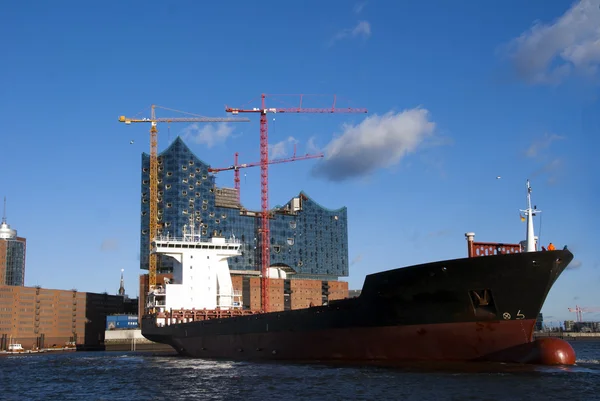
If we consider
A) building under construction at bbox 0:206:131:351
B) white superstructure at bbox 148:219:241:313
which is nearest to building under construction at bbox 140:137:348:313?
building under construction at bbox 0:206:131:351

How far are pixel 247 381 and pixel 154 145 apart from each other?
2408 inches

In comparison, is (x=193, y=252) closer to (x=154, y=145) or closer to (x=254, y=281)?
(x=154, y=145)

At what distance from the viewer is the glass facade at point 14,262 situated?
429 ft

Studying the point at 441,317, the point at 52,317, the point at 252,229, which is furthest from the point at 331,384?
the point at 252,229

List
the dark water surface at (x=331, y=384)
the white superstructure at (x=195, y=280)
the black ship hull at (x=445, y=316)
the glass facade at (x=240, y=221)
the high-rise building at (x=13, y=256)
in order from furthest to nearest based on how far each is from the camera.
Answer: the high-rise building at (x=13, y=256) < the glass facade at (x=240, y=221) < the white superstructure at (x=195, y=280) < the black ship hull at (x=445, y=316) < the dark water surface at (x=331, y=384)

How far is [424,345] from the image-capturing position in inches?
853

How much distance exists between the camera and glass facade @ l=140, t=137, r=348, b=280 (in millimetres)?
94250

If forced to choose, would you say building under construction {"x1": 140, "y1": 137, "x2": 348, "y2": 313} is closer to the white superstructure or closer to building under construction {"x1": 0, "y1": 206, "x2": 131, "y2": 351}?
building under construction {"x1": 0, "y1": 206, "x2": 131, "y2": 351}

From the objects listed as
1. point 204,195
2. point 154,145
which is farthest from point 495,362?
point 204,195

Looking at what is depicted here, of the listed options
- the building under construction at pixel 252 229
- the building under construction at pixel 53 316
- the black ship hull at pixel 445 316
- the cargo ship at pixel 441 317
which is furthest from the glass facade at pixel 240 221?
the black ship hull at pixel 445 316

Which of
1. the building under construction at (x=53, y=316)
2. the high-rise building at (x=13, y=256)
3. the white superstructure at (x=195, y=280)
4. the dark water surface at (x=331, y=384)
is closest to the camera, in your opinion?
the dark water surface at (x=331, y=384)

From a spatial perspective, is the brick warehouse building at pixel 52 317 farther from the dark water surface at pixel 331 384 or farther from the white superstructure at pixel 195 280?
the dark water surface at pixel 331 384

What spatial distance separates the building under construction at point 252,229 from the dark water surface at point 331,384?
64.0 metres

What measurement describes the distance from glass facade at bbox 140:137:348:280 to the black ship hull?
62390 millimetres
